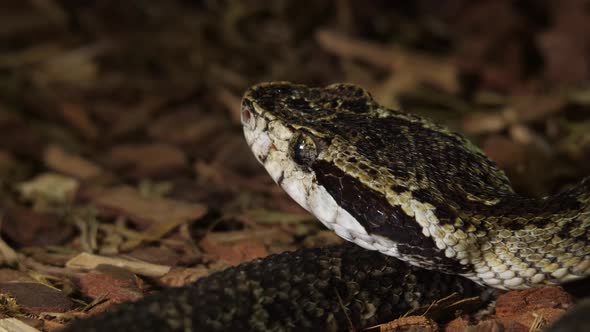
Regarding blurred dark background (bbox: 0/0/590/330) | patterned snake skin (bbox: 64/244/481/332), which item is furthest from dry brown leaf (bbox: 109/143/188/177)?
patterned snake skin (bbox: 64/244/481/332)

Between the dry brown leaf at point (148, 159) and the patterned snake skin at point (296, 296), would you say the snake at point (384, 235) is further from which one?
the dry brown leaf at point (148, 159)

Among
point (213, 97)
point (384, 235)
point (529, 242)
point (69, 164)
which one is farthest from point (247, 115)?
point (213, 97)

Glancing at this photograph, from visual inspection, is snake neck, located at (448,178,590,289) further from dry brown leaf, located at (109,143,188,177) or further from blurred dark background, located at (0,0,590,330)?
dry brown leaf, located at (109,143,188,177)

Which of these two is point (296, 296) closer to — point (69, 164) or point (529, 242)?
point (529, 242)

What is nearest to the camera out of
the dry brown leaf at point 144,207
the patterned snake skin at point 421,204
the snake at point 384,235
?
the snake at point 384,235

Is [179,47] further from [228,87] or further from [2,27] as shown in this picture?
[2,27]

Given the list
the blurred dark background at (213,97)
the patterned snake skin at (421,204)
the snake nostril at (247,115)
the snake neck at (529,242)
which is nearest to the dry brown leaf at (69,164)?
the blurred dark background at (213,97)

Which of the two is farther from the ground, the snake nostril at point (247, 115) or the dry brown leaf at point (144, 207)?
the snake nostril at point (247, 115)

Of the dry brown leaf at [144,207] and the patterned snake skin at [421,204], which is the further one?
the dry brown leaf at [144,207]
